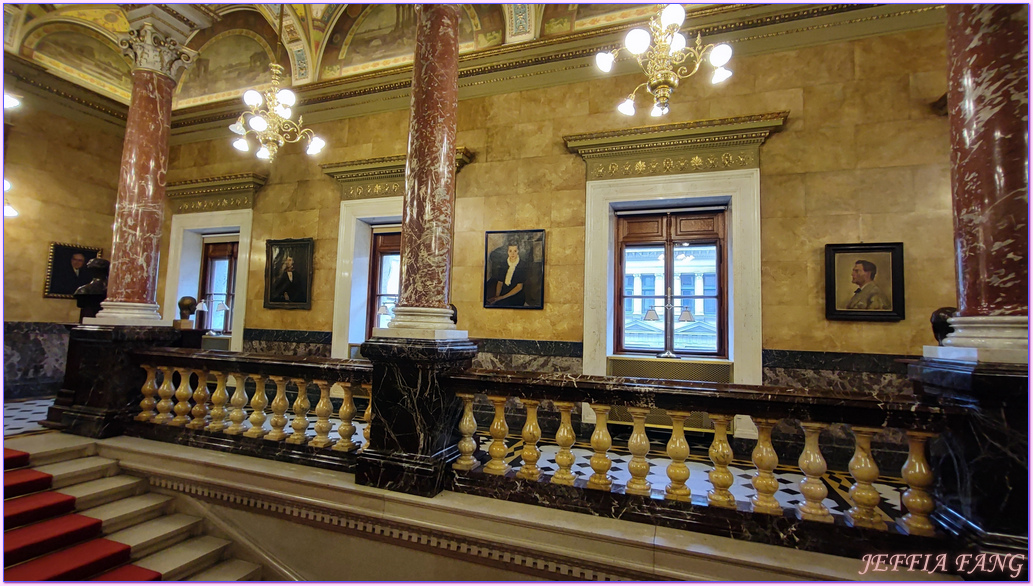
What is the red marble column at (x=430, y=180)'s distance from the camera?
3352mm

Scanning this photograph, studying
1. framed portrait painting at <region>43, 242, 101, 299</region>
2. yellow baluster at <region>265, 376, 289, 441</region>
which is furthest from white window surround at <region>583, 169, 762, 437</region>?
framed portrait painting at <region>43, 242, 101, 299</region>

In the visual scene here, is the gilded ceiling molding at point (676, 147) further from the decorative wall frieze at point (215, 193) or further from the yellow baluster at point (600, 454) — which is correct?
the decorative wall frieze at point (215, 193)

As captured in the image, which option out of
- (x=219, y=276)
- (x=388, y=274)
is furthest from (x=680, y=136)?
(x=219, y=276)

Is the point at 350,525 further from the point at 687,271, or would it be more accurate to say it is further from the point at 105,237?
the point at 105,237

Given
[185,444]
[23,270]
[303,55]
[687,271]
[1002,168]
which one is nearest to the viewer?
[1002,168]

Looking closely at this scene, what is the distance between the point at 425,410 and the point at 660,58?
343 centimetres

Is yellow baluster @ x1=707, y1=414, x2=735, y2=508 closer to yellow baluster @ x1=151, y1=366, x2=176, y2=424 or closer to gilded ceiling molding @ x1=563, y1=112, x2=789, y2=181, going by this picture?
gilded ceiling molding @ x1=563, y1=112, x2=789, y2=181

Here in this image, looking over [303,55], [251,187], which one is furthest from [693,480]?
[303,55]

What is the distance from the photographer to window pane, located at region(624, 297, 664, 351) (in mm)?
5977

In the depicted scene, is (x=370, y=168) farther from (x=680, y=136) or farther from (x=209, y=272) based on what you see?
(x=680, y=136)

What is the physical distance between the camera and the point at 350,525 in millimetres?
2994

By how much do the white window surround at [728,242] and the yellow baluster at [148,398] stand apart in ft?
14.6

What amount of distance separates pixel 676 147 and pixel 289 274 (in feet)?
19.7

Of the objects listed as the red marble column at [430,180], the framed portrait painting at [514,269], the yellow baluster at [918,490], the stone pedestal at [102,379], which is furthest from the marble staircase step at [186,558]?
the yellow baluster at [918,490]
